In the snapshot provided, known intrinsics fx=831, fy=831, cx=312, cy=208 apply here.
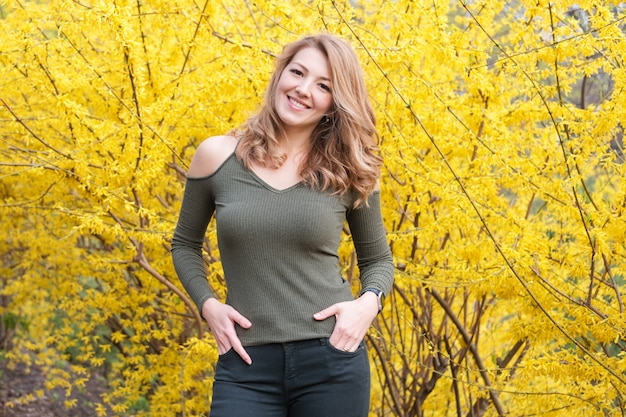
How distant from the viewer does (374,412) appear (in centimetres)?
616

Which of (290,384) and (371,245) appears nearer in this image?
(290,384)

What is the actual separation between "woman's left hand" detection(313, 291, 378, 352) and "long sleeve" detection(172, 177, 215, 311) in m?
0.37

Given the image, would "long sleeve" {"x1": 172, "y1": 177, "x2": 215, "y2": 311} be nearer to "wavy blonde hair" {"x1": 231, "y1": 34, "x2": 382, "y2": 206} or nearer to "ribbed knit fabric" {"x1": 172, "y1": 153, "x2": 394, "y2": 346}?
"ribbed knit fabric" {"x1": 172, "y1": 153, "x2": 394, "y2": 346}

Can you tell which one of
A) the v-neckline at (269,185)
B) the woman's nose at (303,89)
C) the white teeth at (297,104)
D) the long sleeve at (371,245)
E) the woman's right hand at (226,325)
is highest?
the woman's nose at (303,89)

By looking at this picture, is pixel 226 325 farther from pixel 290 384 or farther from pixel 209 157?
pixel 209 157

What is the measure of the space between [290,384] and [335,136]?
0.72m

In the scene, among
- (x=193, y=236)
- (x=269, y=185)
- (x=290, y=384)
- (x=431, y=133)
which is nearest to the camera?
(x=290, y=384)

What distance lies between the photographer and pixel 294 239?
2193 millimetres

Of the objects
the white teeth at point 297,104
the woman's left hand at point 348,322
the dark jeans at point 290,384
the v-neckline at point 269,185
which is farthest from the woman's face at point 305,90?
the dark jeans at point 290,384

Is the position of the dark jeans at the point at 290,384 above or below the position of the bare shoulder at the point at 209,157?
below

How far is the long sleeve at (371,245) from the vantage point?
2.40 m

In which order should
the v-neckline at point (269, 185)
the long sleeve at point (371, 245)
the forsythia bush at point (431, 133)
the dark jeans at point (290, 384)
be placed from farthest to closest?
the forsythia bush at point (431, 133) < the long sleeve at point (371, 245) < the v-neckline at point (269, 185) < the dark jeans at point (290, 384)

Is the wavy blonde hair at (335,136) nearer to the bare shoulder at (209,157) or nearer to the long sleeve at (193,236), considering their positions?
the bare shoulder at (209,157)

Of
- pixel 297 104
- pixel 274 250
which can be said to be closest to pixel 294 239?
pixel 274 250
